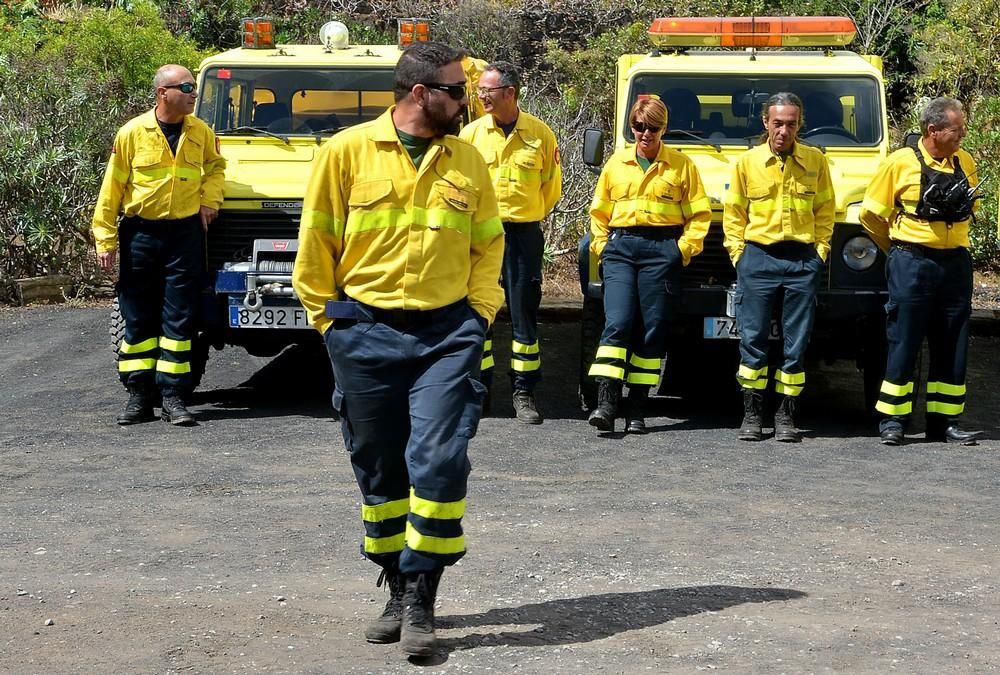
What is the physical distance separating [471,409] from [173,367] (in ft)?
14.8

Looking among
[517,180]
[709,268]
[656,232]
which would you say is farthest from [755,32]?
[517,180]

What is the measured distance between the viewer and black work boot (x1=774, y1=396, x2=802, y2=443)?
29.0 ft

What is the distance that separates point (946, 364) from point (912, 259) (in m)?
0.68

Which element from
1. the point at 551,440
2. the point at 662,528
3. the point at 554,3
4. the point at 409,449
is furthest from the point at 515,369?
the point at 554,3

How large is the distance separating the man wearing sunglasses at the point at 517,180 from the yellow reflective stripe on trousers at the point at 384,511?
389cm

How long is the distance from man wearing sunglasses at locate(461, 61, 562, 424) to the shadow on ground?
3.55 meters

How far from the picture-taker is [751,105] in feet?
31.9

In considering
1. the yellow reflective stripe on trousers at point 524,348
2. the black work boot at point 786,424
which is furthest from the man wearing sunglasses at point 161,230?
the black work boot at point 786,424

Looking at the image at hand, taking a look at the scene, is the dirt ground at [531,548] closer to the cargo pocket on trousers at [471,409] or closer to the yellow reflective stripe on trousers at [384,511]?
the yellow reflective stripe on trousers at [384,511]

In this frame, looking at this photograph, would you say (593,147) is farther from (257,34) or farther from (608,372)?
(257,34)

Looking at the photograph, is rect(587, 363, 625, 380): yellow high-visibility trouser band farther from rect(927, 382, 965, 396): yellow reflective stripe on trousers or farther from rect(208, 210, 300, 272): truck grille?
rect(208, 210, 300, 272): truck grille

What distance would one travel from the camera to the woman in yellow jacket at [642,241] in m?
8.73

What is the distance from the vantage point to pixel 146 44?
17.8m

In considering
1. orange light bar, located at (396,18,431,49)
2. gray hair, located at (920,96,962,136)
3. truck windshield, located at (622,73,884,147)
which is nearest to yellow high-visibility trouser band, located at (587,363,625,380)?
truck windshield, located at (622,73,884,147)
